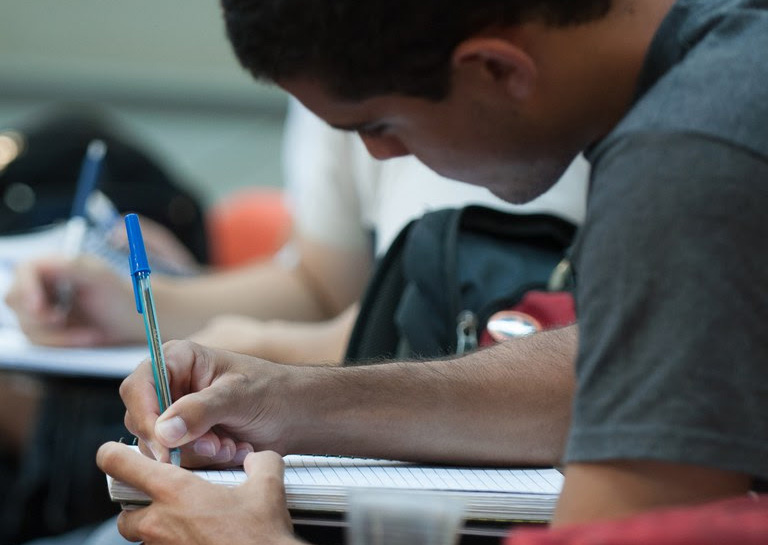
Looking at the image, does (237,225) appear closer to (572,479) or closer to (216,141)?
(216,141)

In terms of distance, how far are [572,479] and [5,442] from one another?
1.74 metres

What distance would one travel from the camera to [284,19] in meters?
0.78

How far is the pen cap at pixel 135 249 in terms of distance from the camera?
912 mm

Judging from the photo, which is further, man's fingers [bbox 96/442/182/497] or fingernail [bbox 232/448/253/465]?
fingernail [bbox 232/448/253/465]

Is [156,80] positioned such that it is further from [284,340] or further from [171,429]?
[171,429]

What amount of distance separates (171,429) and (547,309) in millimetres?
481

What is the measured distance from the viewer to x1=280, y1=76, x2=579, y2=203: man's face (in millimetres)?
828

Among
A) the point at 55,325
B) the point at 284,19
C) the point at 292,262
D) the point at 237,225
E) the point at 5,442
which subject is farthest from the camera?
the point at 237,225

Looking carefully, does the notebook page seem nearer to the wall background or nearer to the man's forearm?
the man's forearm

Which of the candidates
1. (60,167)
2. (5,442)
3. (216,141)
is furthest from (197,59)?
(5,442)

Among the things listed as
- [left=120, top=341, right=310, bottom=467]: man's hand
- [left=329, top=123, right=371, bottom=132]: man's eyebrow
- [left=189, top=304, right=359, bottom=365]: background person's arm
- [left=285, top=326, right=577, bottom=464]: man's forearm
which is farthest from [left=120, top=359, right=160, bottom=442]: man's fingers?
[left=189, top=304, right=359, bottom=365]: background person's arm

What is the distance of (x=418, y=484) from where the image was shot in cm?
86

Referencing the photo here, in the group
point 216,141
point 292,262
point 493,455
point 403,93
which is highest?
point 403,93

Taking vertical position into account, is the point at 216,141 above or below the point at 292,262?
below
